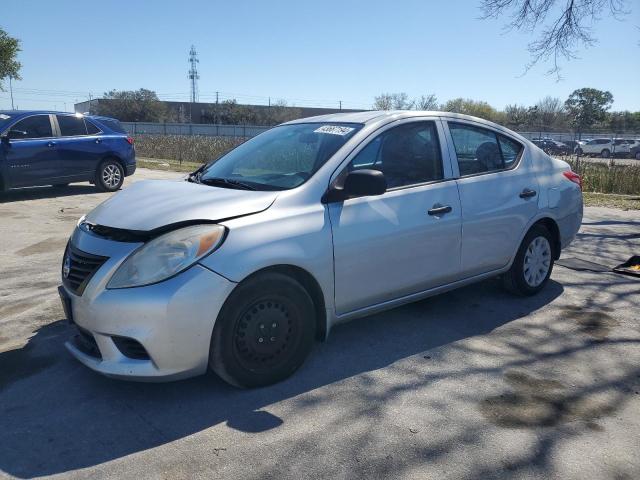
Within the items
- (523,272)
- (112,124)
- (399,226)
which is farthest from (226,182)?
(112,124)

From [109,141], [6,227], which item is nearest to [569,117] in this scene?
[109,141]

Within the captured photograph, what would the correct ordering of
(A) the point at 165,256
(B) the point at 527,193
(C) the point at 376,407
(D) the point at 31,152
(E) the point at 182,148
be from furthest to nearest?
(E) the point at 182,148 < (D) the point at 31,152 < (B) the point at 527,193 < (C) the point at 376,407 < (A) the point at 165,256

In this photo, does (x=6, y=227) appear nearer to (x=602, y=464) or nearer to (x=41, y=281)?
(x=41, y=281)

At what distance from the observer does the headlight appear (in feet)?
10.5

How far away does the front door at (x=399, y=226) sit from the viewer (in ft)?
12.5

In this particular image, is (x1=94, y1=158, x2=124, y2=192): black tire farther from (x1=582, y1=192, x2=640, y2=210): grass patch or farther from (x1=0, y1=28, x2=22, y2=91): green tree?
(x1=0, y1=28, x2=22, y2=91): green tree

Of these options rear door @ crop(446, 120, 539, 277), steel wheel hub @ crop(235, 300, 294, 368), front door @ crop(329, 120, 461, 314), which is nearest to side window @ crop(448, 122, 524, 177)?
rear door @ crop(446, 120, 539, 277)

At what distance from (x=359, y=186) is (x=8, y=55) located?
3338cm

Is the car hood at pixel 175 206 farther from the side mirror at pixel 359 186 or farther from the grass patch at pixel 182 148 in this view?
the grass patch at pixel 182 148

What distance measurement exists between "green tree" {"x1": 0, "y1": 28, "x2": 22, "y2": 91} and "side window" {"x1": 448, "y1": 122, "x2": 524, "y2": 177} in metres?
32.7

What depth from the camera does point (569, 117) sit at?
54.1m

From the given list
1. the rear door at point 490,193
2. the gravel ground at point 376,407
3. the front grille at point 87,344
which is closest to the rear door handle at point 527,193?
Answer: the rear door at point 490,193

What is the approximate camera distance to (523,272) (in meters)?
5.24

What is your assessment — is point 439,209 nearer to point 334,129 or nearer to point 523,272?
point 334,129
